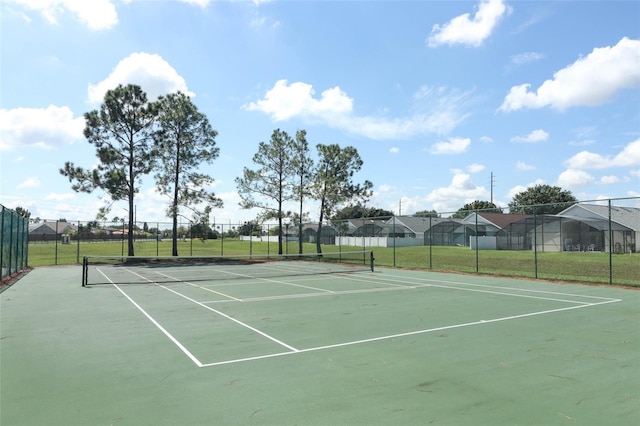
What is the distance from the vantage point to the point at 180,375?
541 centimetres

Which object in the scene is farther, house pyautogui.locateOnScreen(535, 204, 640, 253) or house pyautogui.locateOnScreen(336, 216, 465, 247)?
house pyautogui.locateOnScreen(336, 216, 465, 247)

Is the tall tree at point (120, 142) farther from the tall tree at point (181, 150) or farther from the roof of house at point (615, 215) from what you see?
the roof of house at point (615, 215)

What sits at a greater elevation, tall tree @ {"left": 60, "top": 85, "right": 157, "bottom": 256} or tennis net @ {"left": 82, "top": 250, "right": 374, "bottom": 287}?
tall tree @ {"left": 60, "top": 85, "right": 157, "bottom": 256}

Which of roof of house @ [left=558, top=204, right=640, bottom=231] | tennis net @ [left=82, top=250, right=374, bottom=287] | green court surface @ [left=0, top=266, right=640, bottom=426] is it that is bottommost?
tennis net @ [left=82, top=250, right=374, bottom=287]

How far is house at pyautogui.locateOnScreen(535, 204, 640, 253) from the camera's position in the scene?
33906 millimetres

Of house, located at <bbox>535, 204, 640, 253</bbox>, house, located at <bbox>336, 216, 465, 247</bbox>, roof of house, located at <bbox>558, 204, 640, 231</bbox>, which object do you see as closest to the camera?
roof of house, located at <bbox>558, 204, 640, 231</bbox>

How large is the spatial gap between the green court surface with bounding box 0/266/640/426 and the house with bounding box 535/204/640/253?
86.8 feet

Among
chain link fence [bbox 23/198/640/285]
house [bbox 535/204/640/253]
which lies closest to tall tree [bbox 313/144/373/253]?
chain link fence [bbox 23/198/640/285]

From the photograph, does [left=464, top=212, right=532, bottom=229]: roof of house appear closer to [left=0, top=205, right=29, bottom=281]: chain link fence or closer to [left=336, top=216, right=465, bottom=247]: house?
[left=336, top=216, right=465, bottom=247]: house

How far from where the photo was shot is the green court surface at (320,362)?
4.25 metres

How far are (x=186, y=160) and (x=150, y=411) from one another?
31956mm

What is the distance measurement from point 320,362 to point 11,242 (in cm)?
1853

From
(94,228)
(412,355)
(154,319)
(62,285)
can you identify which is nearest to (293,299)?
(154,319)

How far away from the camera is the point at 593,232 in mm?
35938
